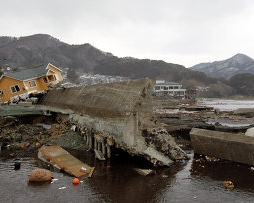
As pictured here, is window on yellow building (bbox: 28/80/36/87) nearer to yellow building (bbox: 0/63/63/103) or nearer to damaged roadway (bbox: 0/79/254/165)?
yellow building (bbox: 0/63/63/103)

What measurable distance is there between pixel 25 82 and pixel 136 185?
2316 cm

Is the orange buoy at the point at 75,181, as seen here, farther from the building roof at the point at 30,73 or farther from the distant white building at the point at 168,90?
the distant white building at the point at 168,90

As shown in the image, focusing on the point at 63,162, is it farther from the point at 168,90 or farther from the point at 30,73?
the point at 168,90

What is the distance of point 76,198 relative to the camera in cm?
1190

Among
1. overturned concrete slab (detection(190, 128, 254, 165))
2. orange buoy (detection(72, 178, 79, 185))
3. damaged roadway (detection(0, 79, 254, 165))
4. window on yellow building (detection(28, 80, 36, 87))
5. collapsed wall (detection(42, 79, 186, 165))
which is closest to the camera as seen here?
orange buoy (detection(72, 178, 79, 185))

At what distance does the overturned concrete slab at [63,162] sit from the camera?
14820mm

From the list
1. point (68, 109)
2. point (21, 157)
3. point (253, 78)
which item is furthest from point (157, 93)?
point (21, 157)

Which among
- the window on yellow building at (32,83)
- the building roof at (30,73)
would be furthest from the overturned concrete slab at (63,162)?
the building roof at (30,73)

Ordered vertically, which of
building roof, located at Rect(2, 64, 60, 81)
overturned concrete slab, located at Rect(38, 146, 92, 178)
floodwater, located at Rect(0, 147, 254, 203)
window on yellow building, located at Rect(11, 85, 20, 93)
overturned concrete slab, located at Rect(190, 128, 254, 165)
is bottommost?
floodwater, located at Rect(0, 147, 254, 203)

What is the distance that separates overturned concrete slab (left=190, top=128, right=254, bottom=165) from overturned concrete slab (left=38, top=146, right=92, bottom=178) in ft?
22.3

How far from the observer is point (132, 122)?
640 inches

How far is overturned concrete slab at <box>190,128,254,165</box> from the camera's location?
15.3 metres

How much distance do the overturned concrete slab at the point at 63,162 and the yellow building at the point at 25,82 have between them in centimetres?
1661

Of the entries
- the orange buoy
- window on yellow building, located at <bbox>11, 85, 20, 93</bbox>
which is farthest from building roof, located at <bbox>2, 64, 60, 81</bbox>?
the orange buoy
